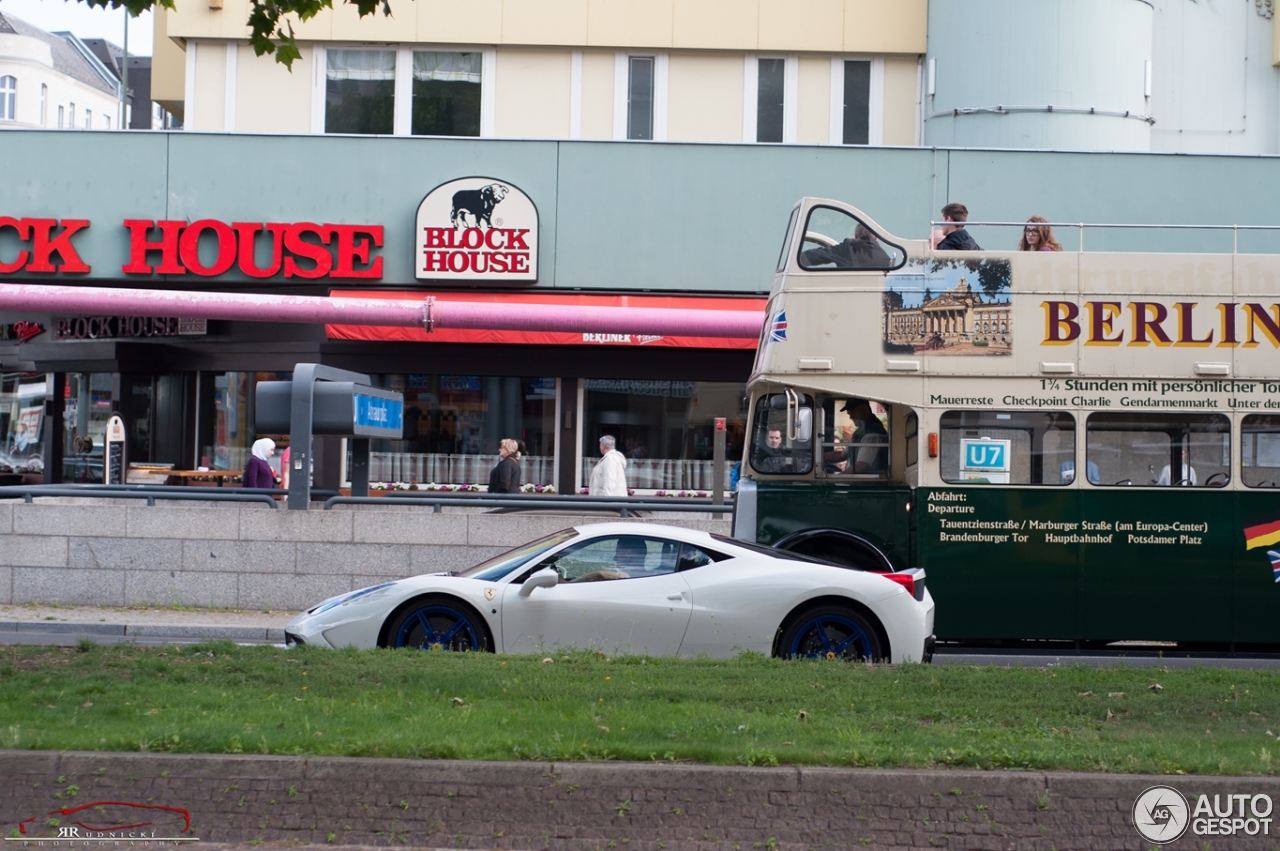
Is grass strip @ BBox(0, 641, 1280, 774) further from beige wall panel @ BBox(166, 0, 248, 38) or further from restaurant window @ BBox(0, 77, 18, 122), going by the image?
restaurant window @ BBox(0, 77, 18, 122)

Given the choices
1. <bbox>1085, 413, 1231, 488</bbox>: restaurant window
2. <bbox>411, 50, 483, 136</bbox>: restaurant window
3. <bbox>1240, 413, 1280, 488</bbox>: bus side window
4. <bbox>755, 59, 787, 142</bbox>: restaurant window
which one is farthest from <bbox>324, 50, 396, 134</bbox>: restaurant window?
<bbox>1240, 413, 1280, 488</bbox>: bus side window

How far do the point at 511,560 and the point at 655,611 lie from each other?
1286 mm

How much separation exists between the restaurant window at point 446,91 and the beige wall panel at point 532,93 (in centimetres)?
45

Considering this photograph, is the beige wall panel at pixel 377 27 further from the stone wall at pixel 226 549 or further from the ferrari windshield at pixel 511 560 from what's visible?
the ferrari windshield at pixel 511 560

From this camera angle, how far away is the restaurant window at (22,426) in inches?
992

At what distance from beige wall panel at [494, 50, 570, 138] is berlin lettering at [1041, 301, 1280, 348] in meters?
14.0

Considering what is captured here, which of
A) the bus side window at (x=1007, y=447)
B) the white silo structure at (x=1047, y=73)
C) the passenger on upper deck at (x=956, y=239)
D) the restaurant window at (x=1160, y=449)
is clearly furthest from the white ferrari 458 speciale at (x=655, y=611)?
the white silo structure at (x=1047, y=73)

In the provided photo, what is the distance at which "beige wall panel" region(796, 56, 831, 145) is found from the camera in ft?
76.9

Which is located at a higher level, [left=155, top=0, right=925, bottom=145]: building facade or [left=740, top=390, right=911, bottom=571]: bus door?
[left=155, top=0, right=925, bottom=145]: building facade

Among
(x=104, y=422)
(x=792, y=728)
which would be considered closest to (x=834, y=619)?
(x=792, y=728)

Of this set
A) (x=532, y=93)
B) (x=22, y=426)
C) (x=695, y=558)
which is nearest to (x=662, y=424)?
(x=532, y=93)

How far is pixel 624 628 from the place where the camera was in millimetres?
9812

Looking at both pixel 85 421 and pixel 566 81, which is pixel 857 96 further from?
pixel 85 421

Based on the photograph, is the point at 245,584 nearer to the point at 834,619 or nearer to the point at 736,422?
the point at 834,619
